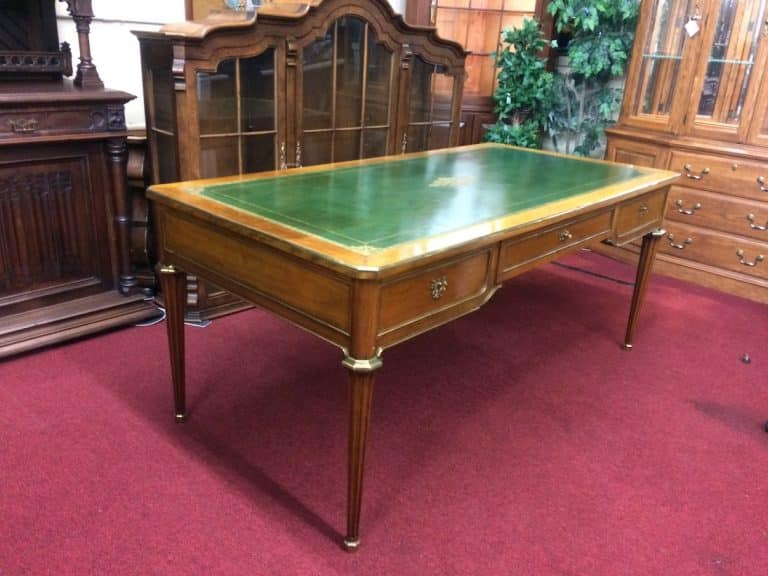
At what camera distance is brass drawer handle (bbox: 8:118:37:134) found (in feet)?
7.61

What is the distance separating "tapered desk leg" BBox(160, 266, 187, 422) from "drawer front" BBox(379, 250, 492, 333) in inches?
32.0

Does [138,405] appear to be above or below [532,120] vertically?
below

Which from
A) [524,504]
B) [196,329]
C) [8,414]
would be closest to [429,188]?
[524,504]

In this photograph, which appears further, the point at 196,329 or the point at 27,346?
the point at 196,329

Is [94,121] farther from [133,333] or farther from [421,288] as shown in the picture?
[421,288]

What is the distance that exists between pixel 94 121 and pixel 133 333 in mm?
890

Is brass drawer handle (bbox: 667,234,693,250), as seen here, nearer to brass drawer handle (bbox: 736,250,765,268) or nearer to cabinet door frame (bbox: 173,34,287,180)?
brass drawer handle (bbox: 736,250,765,268)

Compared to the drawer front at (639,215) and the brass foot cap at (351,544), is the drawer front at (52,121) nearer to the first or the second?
the brass foot cap at (351,544)

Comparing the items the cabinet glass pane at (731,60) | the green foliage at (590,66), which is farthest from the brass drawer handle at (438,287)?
the green foliage at (590,66)

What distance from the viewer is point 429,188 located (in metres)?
2.10

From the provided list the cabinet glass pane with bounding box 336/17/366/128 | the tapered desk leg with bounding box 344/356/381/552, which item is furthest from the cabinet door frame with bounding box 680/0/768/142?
the tapered desk leg with bounding box 344/356/381/552

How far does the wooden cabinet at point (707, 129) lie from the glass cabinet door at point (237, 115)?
2.21m

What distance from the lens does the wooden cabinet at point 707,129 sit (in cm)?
338

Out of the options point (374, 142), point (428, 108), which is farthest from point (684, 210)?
point (374, 142)
